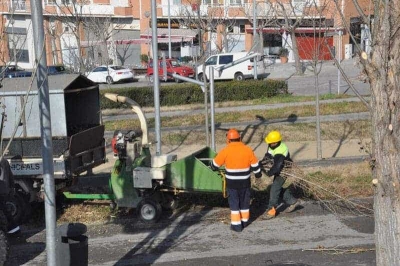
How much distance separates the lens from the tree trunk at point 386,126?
4.66 m

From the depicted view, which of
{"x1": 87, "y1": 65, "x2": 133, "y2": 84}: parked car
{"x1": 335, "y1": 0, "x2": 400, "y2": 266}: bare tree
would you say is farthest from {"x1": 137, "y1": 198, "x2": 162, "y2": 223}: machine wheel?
{"x1": 87, "y1": 65, "x2": 133, "y2": 84}: parked car

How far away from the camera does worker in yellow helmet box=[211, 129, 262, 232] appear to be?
989cm

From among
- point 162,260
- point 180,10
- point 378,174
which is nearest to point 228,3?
point 180,10

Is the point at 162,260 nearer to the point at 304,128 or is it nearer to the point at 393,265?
the point at 393,265

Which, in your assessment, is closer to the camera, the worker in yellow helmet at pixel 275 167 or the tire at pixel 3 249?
the tire at pixel 3 249

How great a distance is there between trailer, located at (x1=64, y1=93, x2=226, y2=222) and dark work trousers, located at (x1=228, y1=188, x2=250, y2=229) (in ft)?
0.82

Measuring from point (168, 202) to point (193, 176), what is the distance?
1.01 meters

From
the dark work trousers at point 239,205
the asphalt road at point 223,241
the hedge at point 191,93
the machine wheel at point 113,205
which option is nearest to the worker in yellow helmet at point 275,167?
the asphalt road at point 223,241

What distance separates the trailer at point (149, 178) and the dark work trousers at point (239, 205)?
25 centimetres

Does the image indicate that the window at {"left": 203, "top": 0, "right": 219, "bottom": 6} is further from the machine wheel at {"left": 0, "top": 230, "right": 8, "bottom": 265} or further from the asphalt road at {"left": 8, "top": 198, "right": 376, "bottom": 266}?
the machine wheel at {"left": 0, "top": 230, "right": 8, "bottom": 265}

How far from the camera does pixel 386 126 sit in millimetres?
4805

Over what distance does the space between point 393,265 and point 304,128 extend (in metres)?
13.6

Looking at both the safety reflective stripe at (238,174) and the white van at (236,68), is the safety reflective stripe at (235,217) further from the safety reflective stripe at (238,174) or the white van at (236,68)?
the white van at (236,68)

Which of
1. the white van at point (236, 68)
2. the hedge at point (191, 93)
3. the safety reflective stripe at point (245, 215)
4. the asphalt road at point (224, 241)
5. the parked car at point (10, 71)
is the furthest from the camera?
the white van at point (236, 68)
